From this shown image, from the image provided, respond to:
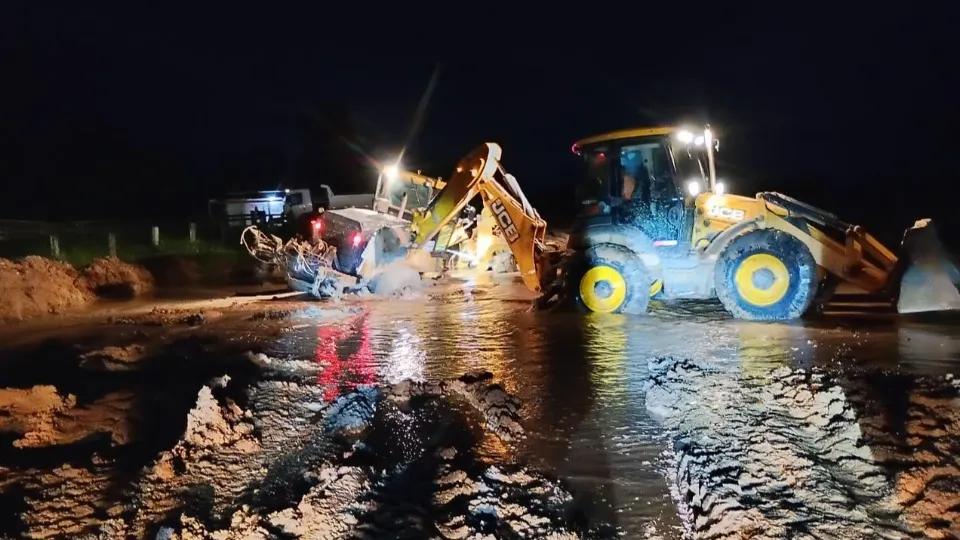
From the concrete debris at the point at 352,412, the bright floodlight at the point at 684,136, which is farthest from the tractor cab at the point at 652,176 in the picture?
the concrete debris at the point at 352,412

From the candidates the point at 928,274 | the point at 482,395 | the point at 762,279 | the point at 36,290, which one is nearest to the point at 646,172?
the point at 762,279

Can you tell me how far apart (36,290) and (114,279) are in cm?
333

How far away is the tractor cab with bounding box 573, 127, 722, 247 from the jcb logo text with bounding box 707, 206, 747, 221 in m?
0.31

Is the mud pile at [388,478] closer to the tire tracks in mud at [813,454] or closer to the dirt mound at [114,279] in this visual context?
the tire tracks in mud at [813,454]

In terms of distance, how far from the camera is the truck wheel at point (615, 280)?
11.9 metres

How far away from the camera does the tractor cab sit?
452 inches

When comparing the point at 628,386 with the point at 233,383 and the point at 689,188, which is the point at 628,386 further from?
the point at 689,188

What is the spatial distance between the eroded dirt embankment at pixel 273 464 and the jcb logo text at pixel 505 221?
5.61 metres

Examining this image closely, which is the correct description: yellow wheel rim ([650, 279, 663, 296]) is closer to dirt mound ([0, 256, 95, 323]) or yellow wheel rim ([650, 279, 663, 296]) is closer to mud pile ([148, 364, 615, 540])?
mud pile ([148, 364, 615, 540])

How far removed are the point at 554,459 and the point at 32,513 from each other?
3.46 meters

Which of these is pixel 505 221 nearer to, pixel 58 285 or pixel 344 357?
pixel 344 357

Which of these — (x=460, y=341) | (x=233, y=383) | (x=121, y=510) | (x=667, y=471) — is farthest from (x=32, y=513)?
(x=460, y=341)

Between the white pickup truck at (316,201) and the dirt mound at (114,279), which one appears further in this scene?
the white pickup truck at (316,201)

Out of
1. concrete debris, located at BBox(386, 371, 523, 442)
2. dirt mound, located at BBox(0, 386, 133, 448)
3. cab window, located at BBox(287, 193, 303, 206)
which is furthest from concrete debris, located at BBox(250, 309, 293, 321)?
cab window, located at BBox(287, 193, 303, 206)
